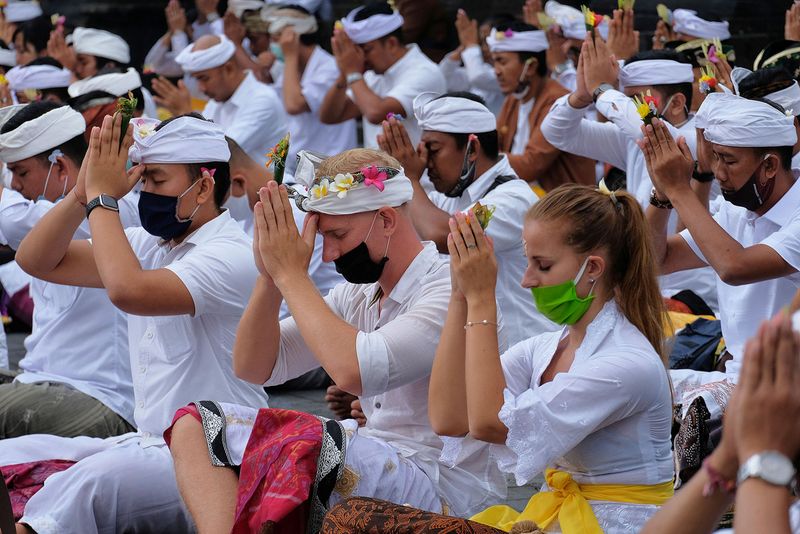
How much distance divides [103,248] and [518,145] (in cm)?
491

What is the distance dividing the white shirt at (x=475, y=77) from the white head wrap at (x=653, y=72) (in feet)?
10.6

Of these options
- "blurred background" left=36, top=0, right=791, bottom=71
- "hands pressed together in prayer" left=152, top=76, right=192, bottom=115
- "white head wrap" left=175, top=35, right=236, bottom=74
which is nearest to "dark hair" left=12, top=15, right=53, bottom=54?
"blurred background" left=36, top=0, right=791, bottom=71

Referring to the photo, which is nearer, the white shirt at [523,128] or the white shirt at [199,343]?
the white shirt at [199,343]

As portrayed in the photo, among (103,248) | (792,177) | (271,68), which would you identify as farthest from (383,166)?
(271,68)

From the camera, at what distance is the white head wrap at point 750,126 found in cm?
508

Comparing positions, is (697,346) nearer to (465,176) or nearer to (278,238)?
(465,176)

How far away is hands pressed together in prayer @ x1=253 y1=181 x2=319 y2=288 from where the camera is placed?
4102 mm

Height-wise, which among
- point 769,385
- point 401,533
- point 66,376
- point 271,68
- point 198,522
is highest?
point 769,385

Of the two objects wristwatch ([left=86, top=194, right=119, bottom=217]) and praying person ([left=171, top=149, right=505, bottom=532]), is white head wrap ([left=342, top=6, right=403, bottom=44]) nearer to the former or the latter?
wristwatch ([left=86, top=194, right=119, bottom=217])

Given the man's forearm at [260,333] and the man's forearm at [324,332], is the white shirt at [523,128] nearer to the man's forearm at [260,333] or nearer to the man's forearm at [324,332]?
the man's forearm at [260,333]

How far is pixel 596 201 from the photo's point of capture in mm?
3793

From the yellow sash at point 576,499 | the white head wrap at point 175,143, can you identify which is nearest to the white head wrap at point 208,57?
the white head wrap at point 175,143

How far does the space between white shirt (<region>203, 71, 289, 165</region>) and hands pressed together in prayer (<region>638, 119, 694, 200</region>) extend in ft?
15.4

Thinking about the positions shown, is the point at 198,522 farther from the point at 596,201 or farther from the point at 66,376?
the point at 66,376
